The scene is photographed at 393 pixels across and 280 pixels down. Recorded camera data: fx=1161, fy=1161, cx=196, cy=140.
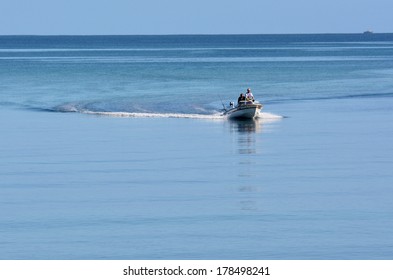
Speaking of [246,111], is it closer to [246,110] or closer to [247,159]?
[246,110]

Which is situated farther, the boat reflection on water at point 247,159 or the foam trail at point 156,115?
the foam trail at point 156,115

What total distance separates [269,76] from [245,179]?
64.5 metres

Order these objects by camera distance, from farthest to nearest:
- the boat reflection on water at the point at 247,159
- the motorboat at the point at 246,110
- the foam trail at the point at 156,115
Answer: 1. the foam trail at the point at 156,115
2. the motorboat at the point at 246,110
3. the boat reflection on water at the point at 247,159

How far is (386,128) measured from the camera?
41938mm

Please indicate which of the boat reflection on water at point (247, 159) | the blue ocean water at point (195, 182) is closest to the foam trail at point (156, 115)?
the blue ocean water at point (195, 182)

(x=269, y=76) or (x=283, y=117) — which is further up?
(x=269, y=76)

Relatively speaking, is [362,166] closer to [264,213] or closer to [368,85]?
[264,213]

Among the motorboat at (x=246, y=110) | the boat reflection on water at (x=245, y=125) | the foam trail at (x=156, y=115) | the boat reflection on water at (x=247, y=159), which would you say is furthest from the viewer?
the foam trail at (x=156, y=115)

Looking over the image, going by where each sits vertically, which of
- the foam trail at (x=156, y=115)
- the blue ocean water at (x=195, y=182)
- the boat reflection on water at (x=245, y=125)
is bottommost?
the blue ocean water at (x=195, y=182)

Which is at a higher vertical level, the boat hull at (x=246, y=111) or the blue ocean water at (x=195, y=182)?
the boat hull at (x=246, y=111)

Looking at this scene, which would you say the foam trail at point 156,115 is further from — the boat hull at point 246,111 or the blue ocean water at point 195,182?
the boat hull at point 246,111

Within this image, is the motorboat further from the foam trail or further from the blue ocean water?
the foam trail

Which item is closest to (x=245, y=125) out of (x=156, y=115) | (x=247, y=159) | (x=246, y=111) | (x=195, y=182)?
(x=246, y=111)

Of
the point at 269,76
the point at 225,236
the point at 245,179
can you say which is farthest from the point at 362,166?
the point at 269,76
